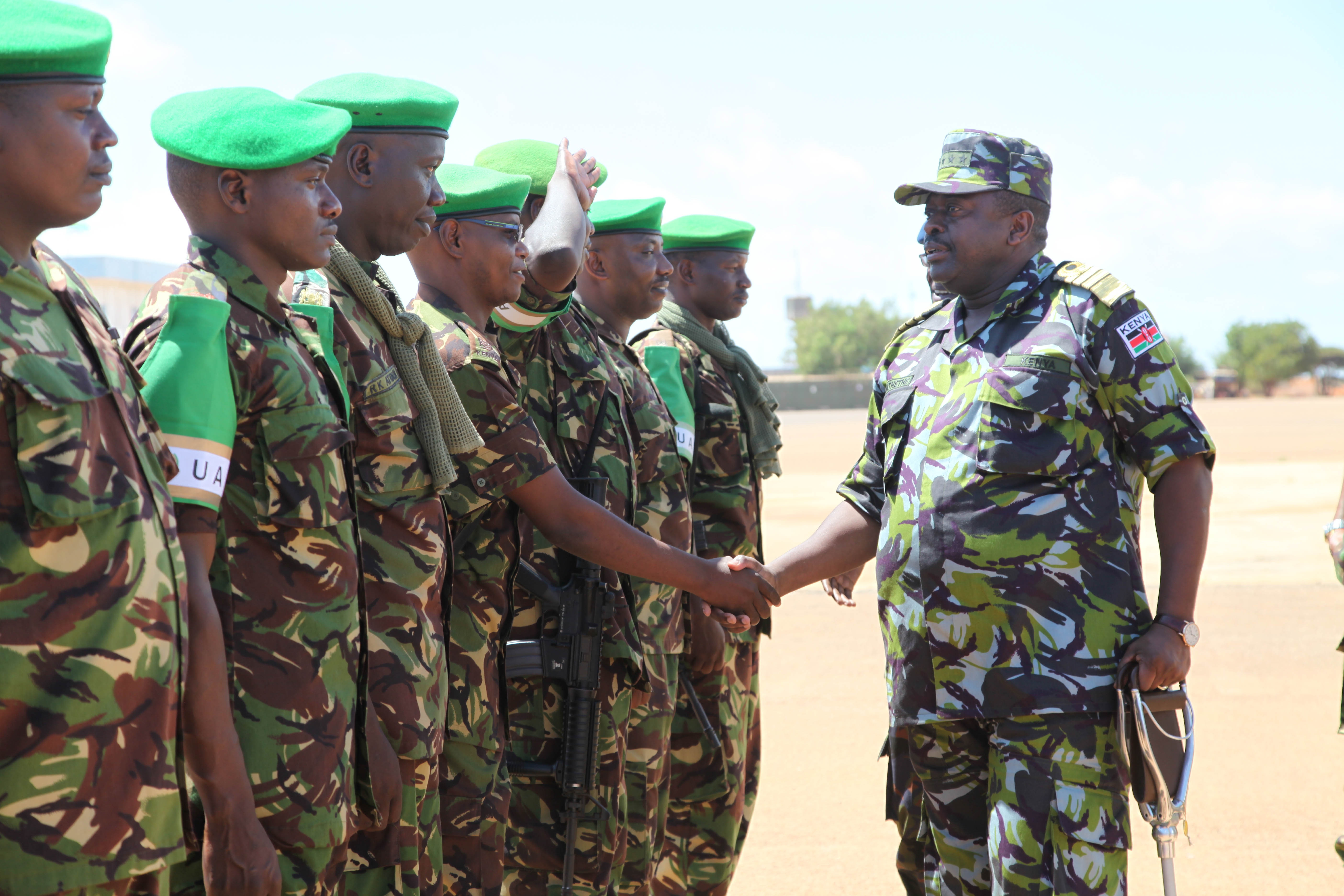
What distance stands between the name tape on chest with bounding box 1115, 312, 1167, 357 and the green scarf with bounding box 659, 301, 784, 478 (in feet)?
7.19

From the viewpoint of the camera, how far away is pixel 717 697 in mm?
4969

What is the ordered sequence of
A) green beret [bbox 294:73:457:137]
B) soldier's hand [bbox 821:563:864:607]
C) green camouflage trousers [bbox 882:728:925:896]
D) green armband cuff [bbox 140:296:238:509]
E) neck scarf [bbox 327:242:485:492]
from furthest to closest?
1. soldier's hand [bbox 821:563:864:607]
2. green camouflage trousers [bbox 882:728:925:896]
3. green beret [bbox 294:73:457:137]
4. neck scarf [bbox 327:242:485:492]
5. green armband cuff [bbox 140:296:238:509]

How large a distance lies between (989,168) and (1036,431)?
840 millimetres

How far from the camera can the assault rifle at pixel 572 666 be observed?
369 centimetres

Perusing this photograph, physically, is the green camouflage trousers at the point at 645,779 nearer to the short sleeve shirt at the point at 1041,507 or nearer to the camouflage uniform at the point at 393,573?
the short sleeve shirt at the point at 1041,507

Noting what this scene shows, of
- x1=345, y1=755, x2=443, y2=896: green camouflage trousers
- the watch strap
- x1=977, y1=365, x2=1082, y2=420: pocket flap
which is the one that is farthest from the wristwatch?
x1=345, y1=755, x2=443, y2=896: green camouflage trousers

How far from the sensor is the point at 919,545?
3566 mm

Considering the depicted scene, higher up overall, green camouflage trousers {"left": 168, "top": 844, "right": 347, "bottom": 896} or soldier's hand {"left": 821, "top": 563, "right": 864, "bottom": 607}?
green camouflage trousers {"left": 168, "top": 844, "right": 347, "bottom": 896}

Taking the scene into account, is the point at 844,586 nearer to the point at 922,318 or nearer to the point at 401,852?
the point at 922,318

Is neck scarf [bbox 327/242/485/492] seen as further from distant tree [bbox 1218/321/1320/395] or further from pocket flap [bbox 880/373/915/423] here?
distant tree [bbox 1218/321/1320/395]

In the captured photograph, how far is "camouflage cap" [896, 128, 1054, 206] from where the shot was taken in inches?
145

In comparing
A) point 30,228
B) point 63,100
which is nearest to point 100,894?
point 30,228

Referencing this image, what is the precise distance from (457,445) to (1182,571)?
2.01 metres

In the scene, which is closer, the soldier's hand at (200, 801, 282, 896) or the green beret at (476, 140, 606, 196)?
the soldier's hand at (200, 801, 282, 896)
